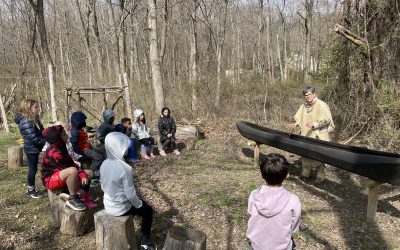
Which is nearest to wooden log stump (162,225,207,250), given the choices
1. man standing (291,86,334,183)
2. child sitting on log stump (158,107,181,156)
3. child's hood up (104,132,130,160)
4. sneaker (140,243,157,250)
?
sneaker (140,243,157,250)

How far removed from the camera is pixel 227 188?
21.0 ft

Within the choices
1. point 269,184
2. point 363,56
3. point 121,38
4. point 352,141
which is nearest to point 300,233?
point 269,184

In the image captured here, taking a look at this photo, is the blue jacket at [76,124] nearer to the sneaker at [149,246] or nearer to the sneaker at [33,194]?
the sneaker at [33,194]

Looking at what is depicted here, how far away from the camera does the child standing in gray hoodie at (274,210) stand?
8.94 feet

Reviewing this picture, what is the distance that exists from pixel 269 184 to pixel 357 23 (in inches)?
341

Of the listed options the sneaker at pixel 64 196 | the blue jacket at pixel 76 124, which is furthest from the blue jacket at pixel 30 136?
the sneaker at pixel 64 196

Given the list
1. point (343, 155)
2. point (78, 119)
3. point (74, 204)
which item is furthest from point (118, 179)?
point (343, 155)

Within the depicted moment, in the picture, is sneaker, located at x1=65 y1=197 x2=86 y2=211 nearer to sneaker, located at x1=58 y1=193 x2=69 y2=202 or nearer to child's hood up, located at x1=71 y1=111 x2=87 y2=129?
sneaker, located at x1=58 y1=193 x2=69 y2=202

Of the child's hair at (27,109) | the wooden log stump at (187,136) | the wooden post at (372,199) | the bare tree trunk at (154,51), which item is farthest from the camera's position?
the bare tree trunk at (154,51)

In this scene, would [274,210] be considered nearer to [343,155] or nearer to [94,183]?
[343,155]

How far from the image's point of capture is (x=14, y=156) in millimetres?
7797

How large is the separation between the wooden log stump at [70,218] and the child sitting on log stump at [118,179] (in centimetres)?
91

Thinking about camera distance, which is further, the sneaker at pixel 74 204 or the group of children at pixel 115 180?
the sneaker at pixel 74 204

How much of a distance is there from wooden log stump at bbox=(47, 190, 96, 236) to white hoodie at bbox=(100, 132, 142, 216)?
95 centimetres
